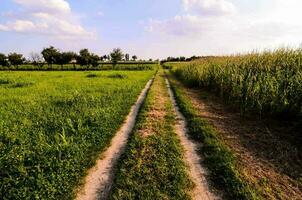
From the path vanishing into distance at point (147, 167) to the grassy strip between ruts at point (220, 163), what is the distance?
200mm

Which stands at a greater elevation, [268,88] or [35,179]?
[268,88]

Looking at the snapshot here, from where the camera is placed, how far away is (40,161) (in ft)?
17.4

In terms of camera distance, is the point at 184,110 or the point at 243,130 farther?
the point at 184,110

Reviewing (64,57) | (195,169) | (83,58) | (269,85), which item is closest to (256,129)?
(269,85)

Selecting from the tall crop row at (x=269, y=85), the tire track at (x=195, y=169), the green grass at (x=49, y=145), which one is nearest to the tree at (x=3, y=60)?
the green grass at (x=49, y=145)

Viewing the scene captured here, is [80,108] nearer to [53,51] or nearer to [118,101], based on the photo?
[118,101]

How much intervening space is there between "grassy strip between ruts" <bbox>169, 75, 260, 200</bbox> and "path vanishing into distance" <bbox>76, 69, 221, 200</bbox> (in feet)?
0.65

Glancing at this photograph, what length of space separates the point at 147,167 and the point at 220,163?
4.75ft

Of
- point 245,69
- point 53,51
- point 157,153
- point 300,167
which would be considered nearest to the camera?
point 300,167

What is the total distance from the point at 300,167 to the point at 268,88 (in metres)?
4.26

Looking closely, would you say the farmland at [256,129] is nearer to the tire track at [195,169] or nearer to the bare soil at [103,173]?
the tire track at [195,169]

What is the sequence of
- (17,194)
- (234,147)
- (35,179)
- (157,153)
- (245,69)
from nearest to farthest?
1. (17,194)
2. (35,179)
3. (157,153)
4. (234,147)
5. (245,69)

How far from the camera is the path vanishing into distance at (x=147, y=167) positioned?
4.34 meters

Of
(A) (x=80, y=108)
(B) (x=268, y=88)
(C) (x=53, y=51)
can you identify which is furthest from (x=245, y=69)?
(C) (x=53, y=51)
